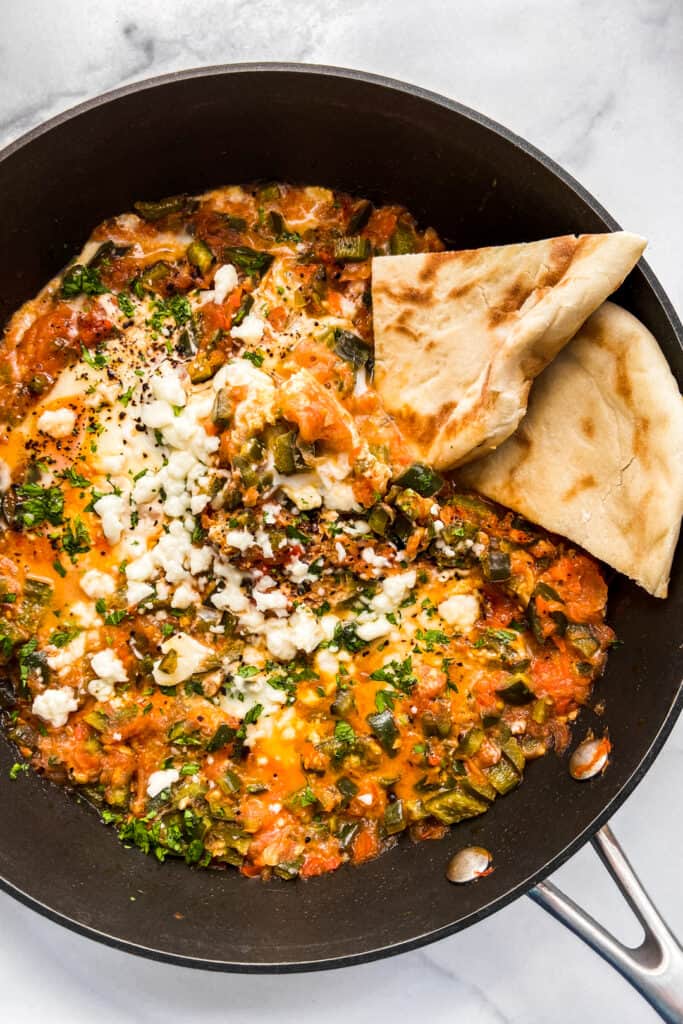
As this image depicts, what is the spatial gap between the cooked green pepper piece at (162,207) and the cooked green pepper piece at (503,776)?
2675 millimetres

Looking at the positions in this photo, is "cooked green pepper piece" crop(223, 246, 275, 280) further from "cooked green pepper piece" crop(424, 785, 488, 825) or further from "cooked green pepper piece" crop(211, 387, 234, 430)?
"cooked green pepper piece" crop(424, 785, 488, 825)

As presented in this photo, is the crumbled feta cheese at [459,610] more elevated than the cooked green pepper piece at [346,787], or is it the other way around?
the crumbled feta cheese at [459,610]

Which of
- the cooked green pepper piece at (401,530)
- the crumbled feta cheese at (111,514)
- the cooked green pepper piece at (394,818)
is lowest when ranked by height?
the cooked green pepper piece at (394,818)

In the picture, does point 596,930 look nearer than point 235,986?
Yes

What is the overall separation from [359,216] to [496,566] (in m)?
1.59

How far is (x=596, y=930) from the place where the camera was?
336cm

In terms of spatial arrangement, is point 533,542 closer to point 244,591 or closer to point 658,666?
point 658,666

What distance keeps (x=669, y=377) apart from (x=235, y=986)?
3054 millimetres

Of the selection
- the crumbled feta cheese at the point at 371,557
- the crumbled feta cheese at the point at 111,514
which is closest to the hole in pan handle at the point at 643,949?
the crumbled feta cheese at the point at 371,557

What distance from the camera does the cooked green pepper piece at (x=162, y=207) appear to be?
158 inches

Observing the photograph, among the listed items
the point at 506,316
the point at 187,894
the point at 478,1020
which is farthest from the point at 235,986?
the point at 506,316

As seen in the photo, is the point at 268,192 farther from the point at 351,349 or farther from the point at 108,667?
the point at 108,667

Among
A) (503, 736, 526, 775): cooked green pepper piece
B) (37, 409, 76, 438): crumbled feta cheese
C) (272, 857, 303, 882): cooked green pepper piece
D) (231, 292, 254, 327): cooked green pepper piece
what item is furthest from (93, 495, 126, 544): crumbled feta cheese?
(503, 736, 526, 775): cooked green pepper piece

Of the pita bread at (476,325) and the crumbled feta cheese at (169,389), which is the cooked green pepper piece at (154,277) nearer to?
the crumbled feta cheese at (169,389)
